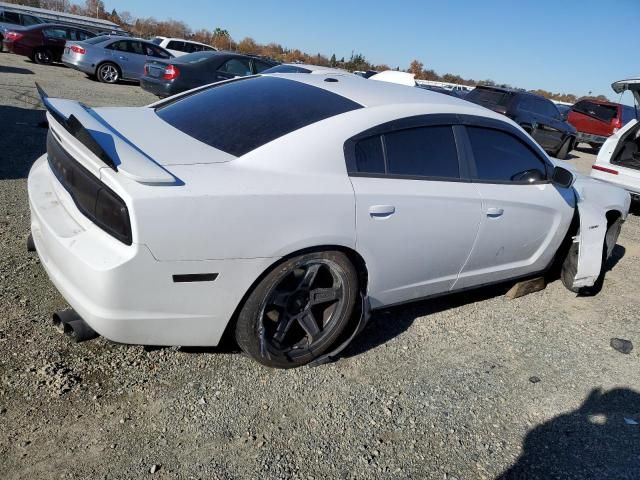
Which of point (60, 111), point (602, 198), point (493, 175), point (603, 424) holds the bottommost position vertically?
point (603, 424)

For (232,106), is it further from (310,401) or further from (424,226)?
(310,401)

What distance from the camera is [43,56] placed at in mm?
17656

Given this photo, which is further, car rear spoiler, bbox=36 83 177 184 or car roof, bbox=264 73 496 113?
car roof, bbox=264 73 496 113

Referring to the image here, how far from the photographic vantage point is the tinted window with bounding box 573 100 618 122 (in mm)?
15781

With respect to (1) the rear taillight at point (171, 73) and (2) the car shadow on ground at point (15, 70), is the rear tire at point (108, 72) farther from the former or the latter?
(1) the rear taillight at point (171, 73)

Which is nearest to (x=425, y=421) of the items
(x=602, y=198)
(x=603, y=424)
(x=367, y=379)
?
(x=367, y=379)

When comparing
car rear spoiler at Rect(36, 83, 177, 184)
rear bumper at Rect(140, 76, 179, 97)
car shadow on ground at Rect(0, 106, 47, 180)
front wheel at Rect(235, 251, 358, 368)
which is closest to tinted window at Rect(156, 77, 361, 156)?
car rear spoiler at Rect(36, 83, 177, 184)

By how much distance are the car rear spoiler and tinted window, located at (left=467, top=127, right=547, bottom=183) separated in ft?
6.85

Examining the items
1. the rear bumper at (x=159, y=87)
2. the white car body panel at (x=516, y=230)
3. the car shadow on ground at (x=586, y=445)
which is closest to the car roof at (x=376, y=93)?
the white car body panel at (x=516, y=230)

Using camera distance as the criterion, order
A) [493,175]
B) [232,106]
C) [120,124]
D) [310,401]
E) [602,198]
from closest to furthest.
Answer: [310,401] → [120,124] → [232,106] → [493,175] → [602,198]

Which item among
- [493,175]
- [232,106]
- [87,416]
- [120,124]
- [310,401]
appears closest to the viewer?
[87,416]

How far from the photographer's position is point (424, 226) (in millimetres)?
3061

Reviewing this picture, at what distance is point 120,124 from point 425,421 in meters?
2.28

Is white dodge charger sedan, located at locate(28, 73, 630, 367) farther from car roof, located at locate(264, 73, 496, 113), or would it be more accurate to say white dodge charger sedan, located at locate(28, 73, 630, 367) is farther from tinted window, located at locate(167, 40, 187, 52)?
tinted window, located at locate(167, 40, 187, 52)
